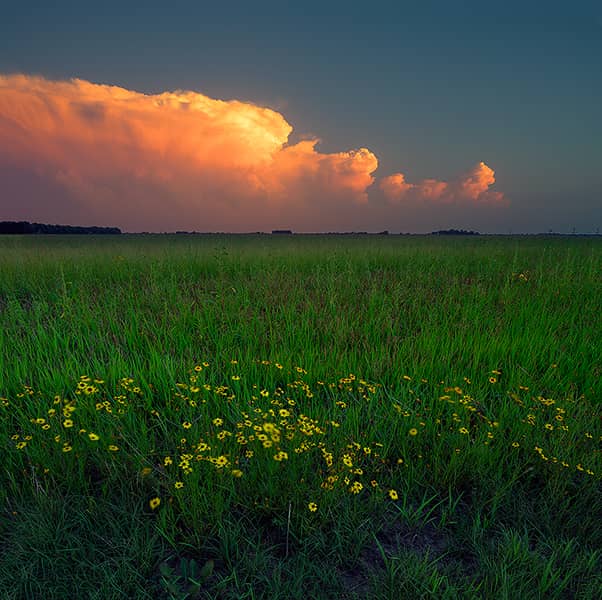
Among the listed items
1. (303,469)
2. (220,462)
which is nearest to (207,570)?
(220,462)

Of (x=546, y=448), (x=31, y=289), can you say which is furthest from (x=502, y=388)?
(x=31, y=289)

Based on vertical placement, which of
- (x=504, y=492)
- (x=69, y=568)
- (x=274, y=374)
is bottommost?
(x=69, y=568)

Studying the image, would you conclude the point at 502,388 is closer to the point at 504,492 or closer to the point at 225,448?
the point at 504,492

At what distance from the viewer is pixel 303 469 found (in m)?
2.28

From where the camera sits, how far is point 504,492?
7.45 feet

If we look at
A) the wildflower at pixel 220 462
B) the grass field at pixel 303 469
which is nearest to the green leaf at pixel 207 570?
the grass field at pixel 303 469

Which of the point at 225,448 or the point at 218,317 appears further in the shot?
the point at 218,317

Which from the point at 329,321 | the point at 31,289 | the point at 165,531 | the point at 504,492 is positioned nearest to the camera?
the point at 165,531

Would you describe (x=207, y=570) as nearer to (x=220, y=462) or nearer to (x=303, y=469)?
(x=220, y=462)

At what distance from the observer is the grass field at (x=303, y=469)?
180cm

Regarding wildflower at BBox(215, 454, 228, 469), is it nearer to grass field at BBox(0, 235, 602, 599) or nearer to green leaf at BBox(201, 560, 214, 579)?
grass field at BBox(0, 235, 602, 599)

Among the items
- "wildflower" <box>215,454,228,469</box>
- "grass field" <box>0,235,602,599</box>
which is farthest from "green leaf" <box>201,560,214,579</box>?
"wildflower" <box>215,454,228,469</box>

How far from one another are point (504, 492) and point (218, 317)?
12.9ft

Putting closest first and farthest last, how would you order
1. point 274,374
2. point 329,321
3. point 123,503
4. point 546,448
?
point 123,503 → point 546,448 → point 274,374 → point 329,321
